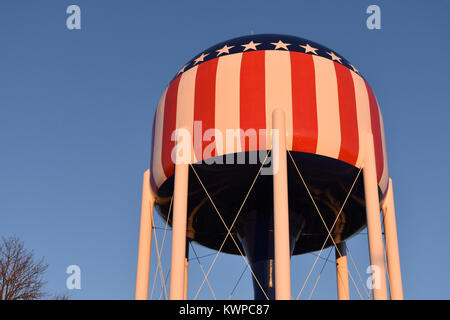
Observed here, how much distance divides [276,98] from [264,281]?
465cm

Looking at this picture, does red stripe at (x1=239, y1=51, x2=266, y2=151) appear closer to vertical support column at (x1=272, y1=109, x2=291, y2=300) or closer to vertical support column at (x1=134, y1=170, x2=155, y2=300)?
vertical support column at (x1=272, y1=109, x2=291, y2=300)

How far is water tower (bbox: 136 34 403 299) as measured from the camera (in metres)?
10.8

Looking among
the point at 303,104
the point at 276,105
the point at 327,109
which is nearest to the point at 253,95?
the point at 276,105

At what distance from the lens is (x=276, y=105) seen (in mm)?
11141

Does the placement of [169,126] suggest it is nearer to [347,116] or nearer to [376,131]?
[347,116]

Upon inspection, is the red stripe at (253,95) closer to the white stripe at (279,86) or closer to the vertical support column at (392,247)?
the white stripe at (279,86)

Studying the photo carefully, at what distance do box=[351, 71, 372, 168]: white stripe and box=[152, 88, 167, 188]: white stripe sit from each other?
412 cm

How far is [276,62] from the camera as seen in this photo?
38.1 feet

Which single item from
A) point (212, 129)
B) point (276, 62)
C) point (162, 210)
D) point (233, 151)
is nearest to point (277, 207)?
point (233, 151)

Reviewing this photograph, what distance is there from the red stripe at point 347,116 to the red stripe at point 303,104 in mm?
613

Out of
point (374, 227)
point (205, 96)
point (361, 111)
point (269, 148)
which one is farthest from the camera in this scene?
point (361, 111)

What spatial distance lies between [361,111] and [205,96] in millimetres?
3303

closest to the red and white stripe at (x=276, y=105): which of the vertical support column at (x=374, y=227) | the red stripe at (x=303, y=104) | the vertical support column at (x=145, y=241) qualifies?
the red stripe at (x=303, y=104)

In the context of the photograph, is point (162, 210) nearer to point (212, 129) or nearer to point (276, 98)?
point (212, 129)
